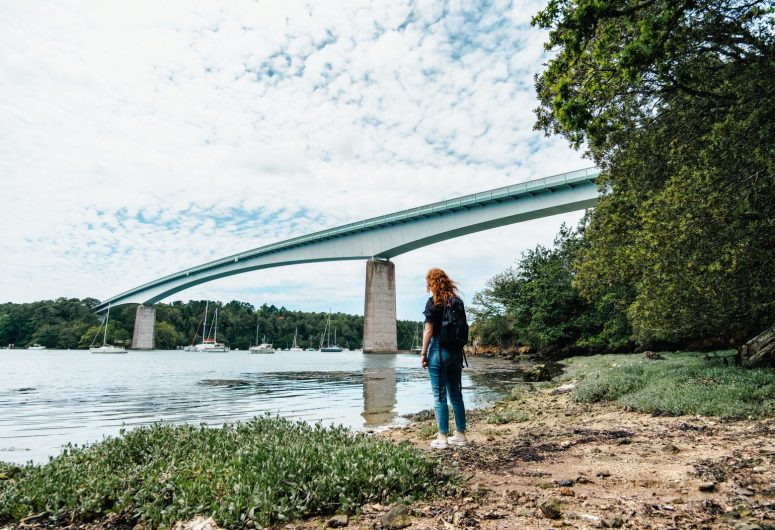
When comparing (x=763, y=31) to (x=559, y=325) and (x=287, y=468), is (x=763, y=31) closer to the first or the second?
(x=287, y=468)

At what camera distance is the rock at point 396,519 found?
3.43 metres

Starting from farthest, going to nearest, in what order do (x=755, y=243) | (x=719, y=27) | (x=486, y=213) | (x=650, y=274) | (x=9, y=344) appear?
(x=9, y=344) → (x=486, y=213) → (x=650, y=274) → (x=719, y=27) → (x=755, y=243)

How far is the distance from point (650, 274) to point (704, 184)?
95.4 inches

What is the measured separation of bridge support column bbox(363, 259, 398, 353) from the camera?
56.7 metres

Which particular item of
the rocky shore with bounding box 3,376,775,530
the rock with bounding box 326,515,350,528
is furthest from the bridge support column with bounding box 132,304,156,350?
the rock with bounding box 326,515,350,528

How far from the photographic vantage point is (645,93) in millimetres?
10766

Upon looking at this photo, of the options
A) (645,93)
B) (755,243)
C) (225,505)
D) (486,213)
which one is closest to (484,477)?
(225,505)

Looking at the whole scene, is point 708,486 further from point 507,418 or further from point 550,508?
point 507,418

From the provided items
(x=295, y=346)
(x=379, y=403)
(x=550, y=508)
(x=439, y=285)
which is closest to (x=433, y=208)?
A: (x=379, y=403)

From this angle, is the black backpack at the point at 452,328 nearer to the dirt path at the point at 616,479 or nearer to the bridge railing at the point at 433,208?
the dirt path at the point at 616,479

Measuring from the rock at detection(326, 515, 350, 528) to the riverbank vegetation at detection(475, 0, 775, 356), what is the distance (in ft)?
21.1

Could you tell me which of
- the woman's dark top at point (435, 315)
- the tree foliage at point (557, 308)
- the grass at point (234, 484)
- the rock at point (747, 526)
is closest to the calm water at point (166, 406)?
the grass at point (234, 484)

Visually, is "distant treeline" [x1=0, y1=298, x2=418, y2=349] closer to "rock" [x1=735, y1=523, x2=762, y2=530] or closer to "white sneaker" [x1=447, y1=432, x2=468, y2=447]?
"white sneaker" [x1=447, y1=432, x2=468, y2=447]

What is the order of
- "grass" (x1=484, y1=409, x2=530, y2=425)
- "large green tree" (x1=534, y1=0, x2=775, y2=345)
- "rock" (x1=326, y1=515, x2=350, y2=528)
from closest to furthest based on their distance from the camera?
"rock" (x1=326, y1=515, x2=350, y2=528) → "large green tree" (x1=534, y1=0, x2=775, y2=345) → "grass" (x1=484, y1=409, x2=530, y2=425)
